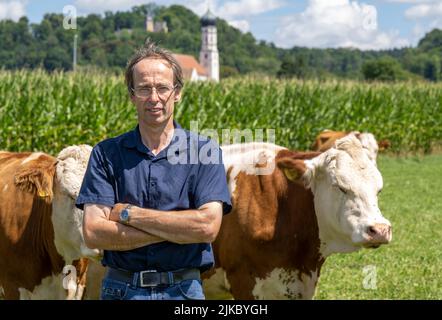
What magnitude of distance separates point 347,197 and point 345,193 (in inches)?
1.4

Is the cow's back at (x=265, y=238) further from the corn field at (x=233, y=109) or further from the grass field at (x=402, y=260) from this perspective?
the corn field at (x=233, y=109)

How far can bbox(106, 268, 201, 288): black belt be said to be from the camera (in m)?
3.01

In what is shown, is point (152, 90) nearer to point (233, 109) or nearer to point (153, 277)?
point (153, 277)

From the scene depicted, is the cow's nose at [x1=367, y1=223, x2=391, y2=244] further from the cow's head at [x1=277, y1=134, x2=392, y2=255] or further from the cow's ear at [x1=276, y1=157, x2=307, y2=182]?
the cow's ear at [x1=276, y1=157, x2=307, y2=182]

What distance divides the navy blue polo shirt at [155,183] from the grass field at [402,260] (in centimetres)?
453

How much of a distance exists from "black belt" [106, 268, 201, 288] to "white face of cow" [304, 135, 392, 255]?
6.15 ft

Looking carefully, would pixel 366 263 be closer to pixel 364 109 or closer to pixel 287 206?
pixel 287 206

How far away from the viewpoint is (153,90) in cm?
306

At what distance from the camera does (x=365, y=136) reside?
21.2 feet

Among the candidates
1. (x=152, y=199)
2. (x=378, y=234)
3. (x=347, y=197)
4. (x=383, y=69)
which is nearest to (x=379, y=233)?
(x=378, y=234)

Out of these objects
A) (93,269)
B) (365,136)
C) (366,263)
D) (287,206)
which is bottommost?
(366,263)

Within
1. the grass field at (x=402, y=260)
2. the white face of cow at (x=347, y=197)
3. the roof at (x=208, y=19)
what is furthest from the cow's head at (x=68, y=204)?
the roof at (x=208, y=19)
